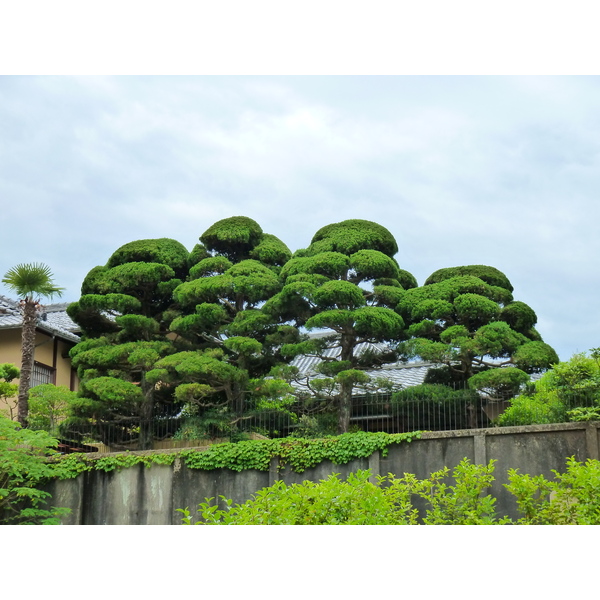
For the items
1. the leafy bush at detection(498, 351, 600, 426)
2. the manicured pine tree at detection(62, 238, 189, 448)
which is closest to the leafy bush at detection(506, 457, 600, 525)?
the leafy bush at detection(498, 351, 600, 426)

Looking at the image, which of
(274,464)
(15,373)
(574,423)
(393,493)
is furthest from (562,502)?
(15,373)

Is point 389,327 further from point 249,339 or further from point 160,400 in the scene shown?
point 160,400

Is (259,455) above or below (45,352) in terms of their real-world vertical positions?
below

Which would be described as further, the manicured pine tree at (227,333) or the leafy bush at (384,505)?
the manicured pine tree at (227,333)

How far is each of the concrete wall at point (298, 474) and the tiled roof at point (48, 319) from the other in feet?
18.1

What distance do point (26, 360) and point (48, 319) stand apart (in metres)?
8.21

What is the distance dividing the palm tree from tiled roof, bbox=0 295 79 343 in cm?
345

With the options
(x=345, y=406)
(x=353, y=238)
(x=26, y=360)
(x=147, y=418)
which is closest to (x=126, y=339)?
(x=147, y=418)

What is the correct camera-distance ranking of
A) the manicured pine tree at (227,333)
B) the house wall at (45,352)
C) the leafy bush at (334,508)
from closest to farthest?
the leafy bush at (334,508), the manicured pine tree at (227,333), the house wall at (45,352)

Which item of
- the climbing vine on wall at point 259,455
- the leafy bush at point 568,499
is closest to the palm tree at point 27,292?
the climbing vine on wall at point 259,455

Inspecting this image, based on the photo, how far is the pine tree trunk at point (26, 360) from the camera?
42.8 feet

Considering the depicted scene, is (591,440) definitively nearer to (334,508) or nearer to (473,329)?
(473,329)

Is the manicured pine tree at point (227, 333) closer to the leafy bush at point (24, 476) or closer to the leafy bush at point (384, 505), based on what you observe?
the leafy bush at point (24, 476)

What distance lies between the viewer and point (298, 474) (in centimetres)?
1159
